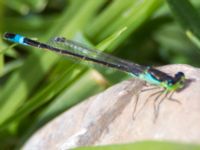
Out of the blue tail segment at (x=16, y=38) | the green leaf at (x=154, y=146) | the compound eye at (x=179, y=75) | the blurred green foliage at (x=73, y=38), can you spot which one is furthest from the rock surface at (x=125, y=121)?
the blue tail segment at (x=16, y=38)

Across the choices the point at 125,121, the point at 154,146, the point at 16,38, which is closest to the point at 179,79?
the point at 125,121

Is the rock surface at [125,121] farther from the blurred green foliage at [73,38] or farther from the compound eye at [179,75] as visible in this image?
the blurred green foliage at [73,38]

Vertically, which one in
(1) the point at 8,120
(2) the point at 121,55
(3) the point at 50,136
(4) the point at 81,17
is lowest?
(3) the point at 50,136

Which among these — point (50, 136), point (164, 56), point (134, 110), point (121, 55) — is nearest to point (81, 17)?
point (121, 55)

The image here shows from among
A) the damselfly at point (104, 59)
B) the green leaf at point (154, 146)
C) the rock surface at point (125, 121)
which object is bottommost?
the green leaf at point (154, 146)

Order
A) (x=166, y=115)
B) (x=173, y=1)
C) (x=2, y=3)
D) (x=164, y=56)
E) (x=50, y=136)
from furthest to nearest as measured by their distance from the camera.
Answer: (x=164, y=56) < (x=2, y=3) < (x=173, y=1) < (x=50, y=136) < (x=166, y=115)

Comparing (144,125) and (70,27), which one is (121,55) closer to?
(70,27)
